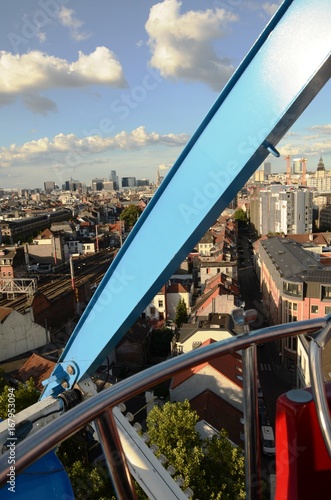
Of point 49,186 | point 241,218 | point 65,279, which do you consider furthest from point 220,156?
point 49,186

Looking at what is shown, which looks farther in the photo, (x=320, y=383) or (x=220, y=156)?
(x=220, y=156)

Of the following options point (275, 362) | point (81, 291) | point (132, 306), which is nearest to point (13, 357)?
point (81, 291)

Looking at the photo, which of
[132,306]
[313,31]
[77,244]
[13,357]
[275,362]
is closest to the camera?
[313,31]

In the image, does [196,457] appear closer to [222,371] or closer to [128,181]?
[222,371]

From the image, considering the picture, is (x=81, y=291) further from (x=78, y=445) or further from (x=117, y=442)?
(x=117, y=442)

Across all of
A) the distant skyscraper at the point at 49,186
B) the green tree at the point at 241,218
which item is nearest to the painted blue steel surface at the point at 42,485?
the green tree at the point at 241,218
